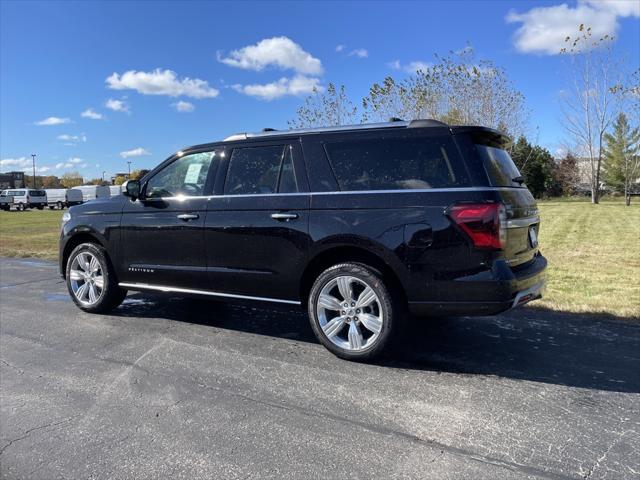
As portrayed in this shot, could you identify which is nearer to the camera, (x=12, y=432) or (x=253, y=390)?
(x=12, y=432)

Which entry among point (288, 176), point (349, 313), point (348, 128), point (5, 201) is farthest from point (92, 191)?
point (349, 313)

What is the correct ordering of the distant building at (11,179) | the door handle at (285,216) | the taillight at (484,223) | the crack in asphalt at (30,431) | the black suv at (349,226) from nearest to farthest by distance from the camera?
the crack in asphalt at (30,431), the taillight at (484,223), the black suv at (349,226), the door handle at (285,216), the distant building at (11,179)

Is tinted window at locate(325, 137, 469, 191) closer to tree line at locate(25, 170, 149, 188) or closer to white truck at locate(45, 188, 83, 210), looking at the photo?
white truck at locate(45, 188, 83, 210)

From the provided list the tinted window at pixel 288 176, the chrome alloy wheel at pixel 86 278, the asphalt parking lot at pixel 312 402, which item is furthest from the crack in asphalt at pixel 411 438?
the chrome alloy wheel at pixel 86 278

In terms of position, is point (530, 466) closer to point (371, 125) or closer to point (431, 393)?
point (431, 393)

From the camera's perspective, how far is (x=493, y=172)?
384 centimetres

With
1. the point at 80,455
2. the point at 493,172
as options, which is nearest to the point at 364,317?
the point at 493,172

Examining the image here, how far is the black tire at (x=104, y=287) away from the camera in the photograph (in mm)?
5652

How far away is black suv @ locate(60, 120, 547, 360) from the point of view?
3.69 meters

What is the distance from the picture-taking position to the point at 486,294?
3.64m

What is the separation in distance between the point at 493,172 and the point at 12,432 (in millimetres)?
3746

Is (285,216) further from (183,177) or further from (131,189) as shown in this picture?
(131,189)

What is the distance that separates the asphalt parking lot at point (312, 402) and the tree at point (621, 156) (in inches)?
1821

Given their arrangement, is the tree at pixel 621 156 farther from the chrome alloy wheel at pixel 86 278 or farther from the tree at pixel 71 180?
the tree at pixel 71 180
